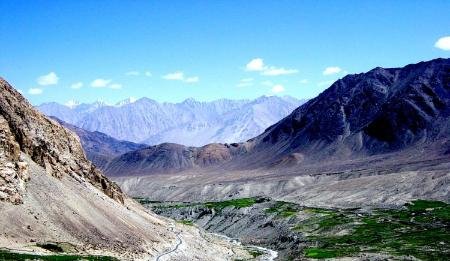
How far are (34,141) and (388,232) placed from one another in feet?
255

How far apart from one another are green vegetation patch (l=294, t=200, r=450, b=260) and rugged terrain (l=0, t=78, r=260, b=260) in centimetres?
2075

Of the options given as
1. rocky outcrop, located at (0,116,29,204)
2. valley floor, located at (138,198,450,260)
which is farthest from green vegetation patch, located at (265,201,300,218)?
rocky outcrop, located at (0,116,29,204)

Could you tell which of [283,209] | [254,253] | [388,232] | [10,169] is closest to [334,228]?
[388,232]

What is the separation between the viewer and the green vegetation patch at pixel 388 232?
99688mm

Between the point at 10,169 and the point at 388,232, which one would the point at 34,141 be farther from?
the point at 388,232

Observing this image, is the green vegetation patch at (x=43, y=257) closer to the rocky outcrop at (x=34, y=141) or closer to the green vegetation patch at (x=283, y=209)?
the rocky outcrop at (x=34, y=141)

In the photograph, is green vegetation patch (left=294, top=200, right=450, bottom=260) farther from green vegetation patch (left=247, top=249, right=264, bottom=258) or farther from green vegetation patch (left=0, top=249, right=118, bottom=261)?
green vegetation patch (left=0, top=249, right=118, bottom=261)

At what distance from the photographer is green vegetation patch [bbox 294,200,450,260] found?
99.7 metres

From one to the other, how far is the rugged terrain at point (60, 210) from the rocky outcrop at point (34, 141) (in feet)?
0.53

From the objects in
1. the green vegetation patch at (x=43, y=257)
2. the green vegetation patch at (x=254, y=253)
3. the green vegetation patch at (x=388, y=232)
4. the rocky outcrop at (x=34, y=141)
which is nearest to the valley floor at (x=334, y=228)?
the green vegetation patch at (x=388, y=232)

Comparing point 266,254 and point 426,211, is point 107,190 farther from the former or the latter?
point 426,211

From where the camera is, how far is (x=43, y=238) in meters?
75.0

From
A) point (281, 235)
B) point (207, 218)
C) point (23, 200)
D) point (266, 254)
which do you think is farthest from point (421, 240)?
point (207, 218)

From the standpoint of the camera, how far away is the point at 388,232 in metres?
125
